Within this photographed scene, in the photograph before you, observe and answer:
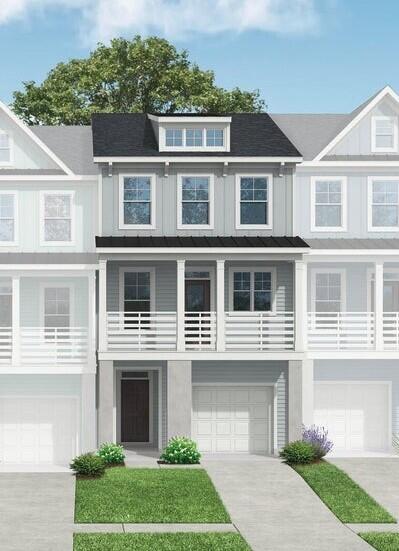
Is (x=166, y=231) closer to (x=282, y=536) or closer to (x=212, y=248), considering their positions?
(x=212, y=248)

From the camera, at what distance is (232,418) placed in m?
39.8

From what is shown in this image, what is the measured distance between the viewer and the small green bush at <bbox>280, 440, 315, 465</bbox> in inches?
1431

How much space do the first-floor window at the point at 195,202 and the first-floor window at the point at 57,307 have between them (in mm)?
4946

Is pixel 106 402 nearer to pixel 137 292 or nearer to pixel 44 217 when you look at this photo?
pixel 137 292

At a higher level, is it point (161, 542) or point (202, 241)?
point (202, 241)

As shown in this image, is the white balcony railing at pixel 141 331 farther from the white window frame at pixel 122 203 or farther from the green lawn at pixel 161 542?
the green lawn at pixel 161 542

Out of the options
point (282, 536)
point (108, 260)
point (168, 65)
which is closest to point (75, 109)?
point (168, 65)

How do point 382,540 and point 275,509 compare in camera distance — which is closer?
point 382,540

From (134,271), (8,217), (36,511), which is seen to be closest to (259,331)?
(134,271)

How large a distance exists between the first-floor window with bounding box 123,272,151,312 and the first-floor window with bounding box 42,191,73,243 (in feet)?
8.80

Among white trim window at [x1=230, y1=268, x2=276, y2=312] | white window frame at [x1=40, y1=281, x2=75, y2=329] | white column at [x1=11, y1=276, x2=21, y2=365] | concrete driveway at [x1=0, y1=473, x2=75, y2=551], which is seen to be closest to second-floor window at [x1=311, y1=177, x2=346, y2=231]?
white trim window at [x1=230, y1=268, x2=276, y2=312]

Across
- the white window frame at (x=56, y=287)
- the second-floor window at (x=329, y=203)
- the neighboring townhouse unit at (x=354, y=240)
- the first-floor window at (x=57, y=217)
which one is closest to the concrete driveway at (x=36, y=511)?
the white window frame at (x=56, y=287)

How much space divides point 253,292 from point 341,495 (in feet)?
32.3

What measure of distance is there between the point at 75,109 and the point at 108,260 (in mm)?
20932
